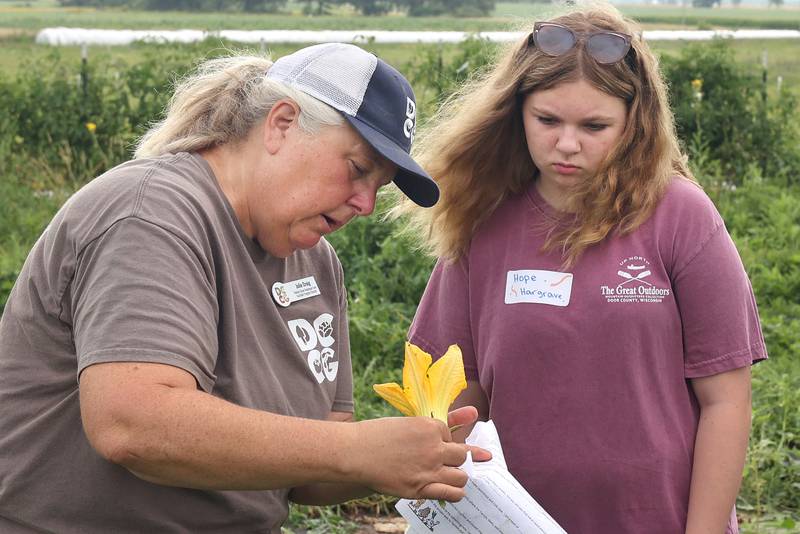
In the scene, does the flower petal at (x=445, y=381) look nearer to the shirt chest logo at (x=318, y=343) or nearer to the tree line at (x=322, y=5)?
the shirt chest logo at (x=318, y=343)

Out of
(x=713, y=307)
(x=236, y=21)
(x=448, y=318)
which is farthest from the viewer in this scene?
(x=236, y=21)

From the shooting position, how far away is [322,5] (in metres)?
56.6

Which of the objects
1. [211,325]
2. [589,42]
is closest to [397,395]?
[211,325]

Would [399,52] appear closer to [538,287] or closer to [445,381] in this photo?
[538,287]

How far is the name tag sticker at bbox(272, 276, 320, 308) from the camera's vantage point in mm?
2295

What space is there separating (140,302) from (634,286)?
43.7 inches

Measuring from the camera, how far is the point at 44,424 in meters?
2.04

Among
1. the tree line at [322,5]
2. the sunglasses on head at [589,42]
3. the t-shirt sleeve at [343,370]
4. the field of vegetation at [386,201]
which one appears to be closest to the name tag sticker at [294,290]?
the t-shirt sleeve at [343,370]

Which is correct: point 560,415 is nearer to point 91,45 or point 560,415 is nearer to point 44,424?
point 44,424

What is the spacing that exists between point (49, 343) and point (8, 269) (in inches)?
169

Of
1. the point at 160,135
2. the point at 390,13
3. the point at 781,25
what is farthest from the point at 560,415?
the point at 390,13

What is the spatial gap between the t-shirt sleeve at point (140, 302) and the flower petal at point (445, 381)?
47cm

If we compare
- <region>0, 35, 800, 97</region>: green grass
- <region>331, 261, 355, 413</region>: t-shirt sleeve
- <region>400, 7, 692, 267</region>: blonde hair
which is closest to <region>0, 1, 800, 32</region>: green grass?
<region>0, 35, 800, 97</region>: green grass

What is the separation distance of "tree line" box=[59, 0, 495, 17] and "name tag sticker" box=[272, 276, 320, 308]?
53.9 m
